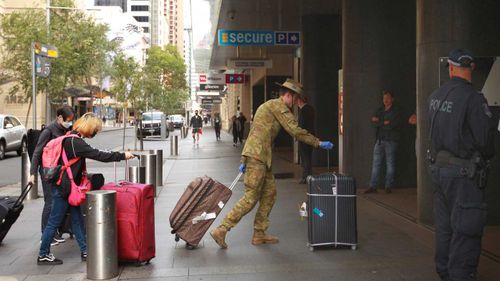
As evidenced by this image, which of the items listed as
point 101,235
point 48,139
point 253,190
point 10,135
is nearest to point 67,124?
point 48,139

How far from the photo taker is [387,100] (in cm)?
1084

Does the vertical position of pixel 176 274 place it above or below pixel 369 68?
below

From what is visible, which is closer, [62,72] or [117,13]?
[62,72]

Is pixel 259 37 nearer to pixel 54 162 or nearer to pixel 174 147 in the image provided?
pixel 174 147

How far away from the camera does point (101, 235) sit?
5.57 metres

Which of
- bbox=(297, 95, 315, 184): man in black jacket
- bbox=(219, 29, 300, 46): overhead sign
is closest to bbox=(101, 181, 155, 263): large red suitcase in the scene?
bbox=(297, 95, 315, 184): man in black jacket

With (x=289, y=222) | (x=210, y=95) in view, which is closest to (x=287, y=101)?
(x=289, y=222)

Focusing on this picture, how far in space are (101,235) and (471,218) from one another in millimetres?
3349

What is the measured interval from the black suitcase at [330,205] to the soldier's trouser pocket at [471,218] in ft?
6.65

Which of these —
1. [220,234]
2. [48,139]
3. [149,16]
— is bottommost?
[220,234]

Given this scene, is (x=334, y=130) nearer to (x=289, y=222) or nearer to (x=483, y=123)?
(x=289, y=222)

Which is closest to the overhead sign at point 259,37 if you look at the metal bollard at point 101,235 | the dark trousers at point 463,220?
the metal bollard at point 101,235

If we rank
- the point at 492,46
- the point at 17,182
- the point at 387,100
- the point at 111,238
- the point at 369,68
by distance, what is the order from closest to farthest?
1. the point at 111,238
2. the point at 492,46
3. the point at 387,100
4. the point at 369,68
5. the point at 17,182

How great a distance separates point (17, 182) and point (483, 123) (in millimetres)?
13376
